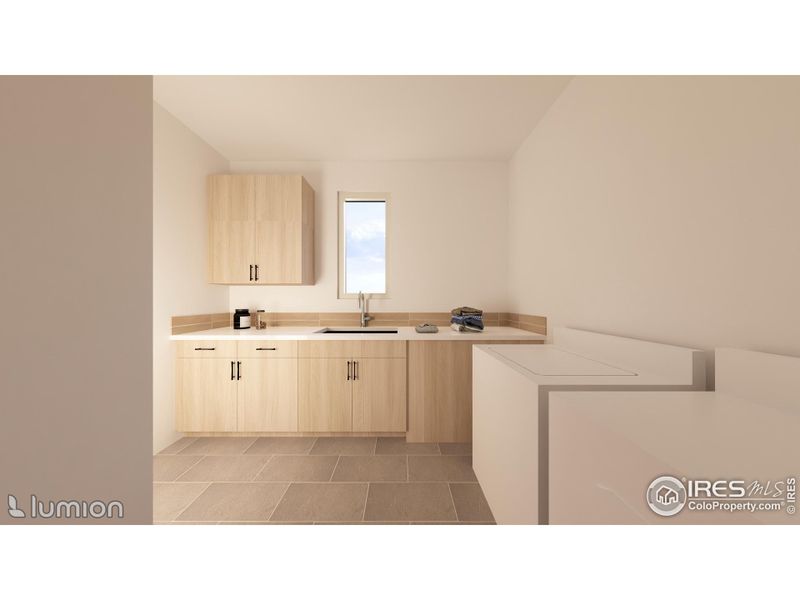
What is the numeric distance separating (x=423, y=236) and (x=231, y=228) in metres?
1.98

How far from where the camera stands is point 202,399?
288 centimetres

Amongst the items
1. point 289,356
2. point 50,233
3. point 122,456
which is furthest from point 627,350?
point 289,356

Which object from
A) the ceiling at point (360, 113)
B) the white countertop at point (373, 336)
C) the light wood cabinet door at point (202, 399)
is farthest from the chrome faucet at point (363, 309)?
the ceiling at point (360, 113)

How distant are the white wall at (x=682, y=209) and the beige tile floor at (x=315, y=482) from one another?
54.1 inches

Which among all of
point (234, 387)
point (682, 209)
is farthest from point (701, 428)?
point (234, 387)

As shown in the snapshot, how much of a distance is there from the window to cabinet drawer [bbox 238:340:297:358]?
954mm

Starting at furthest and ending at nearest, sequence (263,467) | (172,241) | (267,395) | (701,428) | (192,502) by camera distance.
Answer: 1. (267,395)
2. (172,241)
3. (263,467)
4. (192,502)
5. (701,428)

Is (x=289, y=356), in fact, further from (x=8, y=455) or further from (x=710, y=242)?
(x=710, y=242)

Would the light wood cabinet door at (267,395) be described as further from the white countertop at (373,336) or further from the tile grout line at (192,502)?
the tile grout line at (192,502)

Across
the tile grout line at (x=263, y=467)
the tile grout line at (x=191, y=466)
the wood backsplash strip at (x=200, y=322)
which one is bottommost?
the tile grout line at (x=191, y=466)

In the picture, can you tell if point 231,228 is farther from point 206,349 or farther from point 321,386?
point 321,386

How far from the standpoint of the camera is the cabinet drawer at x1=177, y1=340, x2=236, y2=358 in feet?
9.47

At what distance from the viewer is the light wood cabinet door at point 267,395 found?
114 inches

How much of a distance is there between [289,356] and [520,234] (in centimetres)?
251
